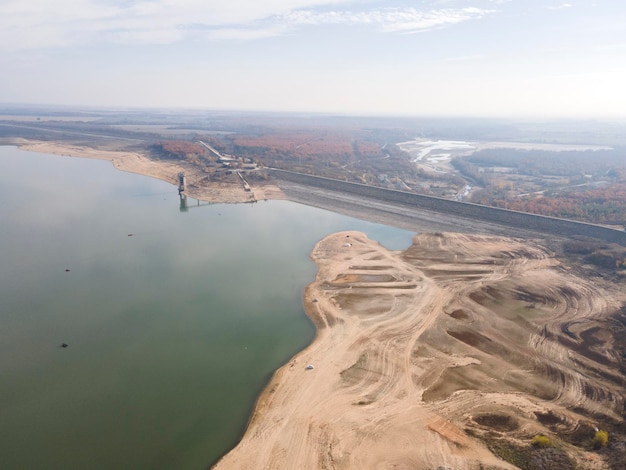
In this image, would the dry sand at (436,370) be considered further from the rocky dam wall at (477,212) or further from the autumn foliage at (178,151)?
the autumn foliage at (178,151)

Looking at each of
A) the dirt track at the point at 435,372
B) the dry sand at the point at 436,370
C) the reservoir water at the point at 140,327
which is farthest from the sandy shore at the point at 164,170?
the dirt track at the point at 435,372

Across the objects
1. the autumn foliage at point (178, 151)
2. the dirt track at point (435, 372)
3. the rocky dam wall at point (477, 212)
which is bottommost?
the dirt track at point (435, 372)

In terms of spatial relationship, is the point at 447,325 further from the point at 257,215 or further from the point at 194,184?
the point at 194,184

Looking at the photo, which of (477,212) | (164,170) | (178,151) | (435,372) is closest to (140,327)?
(435,372)

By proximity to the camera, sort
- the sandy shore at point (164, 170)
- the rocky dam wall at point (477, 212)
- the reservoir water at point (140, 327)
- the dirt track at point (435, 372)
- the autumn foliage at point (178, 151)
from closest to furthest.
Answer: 1. the dirt track at point (435, 372)
2. the reservoir water at point (140, 327)
3. the rocky dam wall at point (477, 212)
4. the sandy shore at point (164, 170)
5. the autumn foliage at point (178, 151)

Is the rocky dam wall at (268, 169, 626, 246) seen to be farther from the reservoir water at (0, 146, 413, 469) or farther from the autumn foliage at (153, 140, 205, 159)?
the autumn foliage at (153, 140, 205, 159)

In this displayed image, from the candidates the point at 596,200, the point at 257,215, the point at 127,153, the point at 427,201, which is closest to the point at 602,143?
the point at 596,200

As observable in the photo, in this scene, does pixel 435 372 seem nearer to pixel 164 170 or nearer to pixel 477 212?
pixel 477 212
